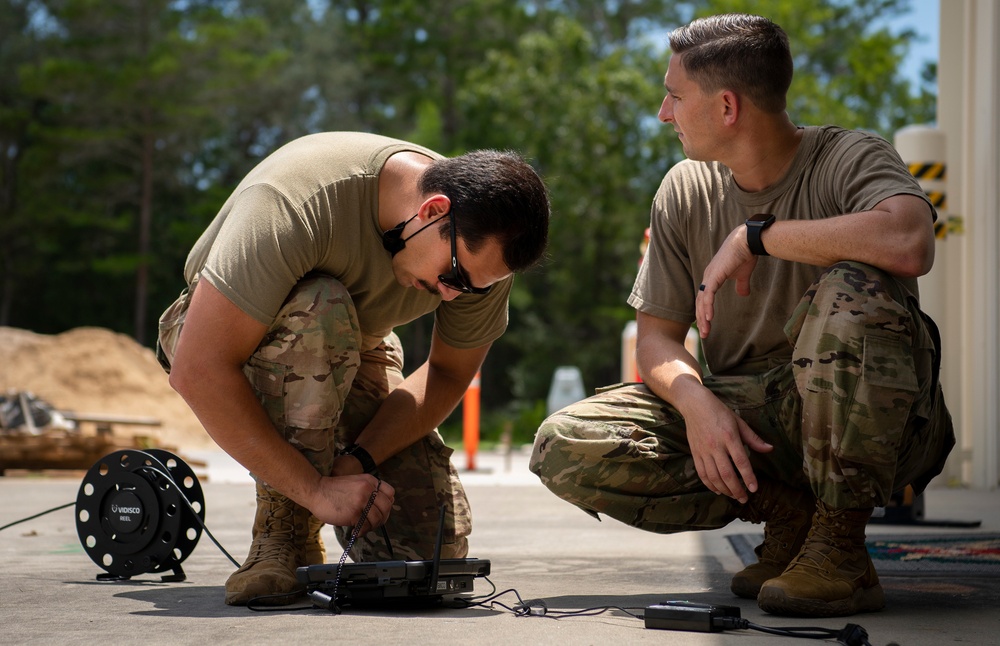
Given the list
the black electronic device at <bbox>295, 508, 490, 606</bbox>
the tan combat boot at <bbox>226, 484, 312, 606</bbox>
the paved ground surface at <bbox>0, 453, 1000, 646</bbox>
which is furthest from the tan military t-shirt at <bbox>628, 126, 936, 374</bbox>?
the tan combat boot at <bbox>226, 484, 312, 606</bbox>

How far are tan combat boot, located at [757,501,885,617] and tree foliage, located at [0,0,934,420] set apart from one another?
64.5 feet

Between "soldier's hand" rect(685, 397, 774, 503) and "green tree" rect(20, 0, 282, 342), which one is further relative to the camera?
"green tree" rect(20, 0, 282, 342)

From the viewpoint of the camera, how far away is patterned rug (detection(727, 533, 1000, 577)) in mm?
3123

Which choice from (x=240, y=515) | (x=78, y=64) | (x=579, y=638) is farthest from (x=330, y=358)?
(x=78, y=64)

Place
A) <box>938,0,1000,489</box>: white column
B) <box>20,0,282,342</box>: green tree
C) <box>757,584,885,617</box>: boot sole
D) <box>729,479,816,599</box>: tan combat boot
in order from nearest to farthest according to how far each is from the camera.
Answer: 1. <box>757,584,885,617</box>: boot sole
2. <box>729,479,816,599</box>: tan combat boot
3. <box>938,0,1000,489</box>: white column
4. <box>20,0,282,342</box>: green tree

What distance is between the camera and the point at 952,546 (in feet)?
12.1

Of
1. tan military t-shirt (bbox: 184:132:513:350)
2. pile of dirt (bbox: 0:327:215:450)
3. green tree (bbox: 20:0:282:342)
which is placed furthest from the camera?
green tree (bbox: 20:0:282:342)

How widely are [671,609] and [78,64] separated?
70.5ft

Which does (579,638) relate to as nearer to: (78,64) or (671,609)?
(671,609)

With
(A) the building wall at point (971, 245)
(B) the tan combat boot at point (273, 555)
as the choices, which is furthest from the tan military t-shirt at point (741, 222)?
(A) the building wall at point (971, 245)

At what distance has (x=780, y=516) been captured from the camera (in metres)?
2.75

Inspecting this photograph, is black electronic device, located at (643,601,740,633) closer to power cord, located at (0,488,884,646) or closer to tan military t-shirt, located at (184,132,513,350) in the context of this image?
power cord, located at (0,488,884,646)

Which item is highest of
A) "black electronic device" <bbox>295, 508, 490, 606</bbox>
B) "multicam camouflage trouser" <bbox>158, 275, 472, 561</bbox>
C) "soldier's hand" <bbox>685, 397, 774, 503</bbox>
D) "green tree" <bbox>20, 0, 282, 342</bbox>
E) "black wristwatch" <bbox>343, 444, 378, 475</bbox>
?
"green tree" <bbox>20, 0, 282, 342</bbox>

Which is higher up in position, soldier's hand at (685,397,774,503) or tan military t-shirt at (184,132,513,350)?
tan military t-shirt at (184,132,513,350)
